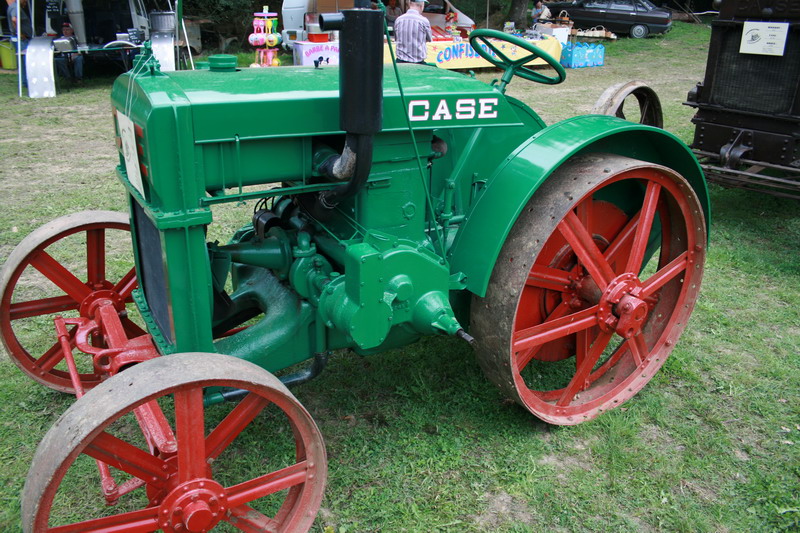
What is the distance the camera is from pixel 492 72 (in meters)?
12.9

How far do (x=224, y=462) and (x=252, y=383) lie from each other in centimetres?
90

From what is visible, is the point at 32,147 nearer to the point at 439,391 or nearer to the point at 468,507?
the point at 439,391

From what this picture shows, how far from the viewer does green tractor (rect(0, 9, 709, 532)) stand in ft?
6.55

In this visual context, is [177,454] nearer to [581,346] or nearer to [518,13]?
[581,346]

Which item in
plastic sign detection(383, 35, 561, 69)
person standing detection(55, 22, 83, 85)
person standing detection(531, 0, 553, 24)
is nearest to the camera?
person standing detection(55, 22, 83, 85)

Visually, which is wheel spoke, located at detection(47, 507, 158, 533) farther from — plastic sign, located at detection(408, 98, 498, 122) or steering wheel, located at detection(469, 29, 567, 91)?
steering wheel, located at detection(469, 29, 567, 91)

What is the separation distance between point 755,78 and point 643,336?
3.26 meters

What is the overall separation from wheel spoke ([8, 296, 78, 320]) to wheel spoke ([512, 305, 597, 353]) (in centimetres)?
204

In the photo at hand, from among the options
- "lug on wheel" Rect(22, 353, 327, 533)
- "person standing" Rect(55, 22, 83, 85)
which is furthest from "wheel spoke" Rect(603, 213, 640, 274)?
"person standing" Rect(55, 22, 83, 85)

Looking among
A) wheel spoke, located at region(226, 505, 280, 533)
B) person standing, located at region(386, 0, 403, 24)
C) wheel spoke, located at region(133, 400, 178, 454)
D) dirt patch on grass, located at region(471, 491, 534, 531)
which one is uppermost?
person standing, located at region(386, 0, 403, 24)

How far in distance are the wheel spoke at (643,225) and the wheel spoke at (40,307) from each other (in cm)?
252

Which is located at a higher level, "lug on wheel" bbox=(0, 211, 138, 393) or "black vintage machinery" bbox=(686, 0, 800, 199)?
"black vintage machinery" bbox=(686, 0, 800, 199)

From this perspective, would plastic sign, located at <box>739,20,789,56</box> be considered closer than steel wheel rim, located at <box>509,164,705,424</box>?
No

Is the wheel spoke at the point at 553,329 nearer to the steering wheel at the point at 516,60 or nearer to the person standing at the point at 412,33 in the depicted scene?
the steering wheel at the point at 516,60
